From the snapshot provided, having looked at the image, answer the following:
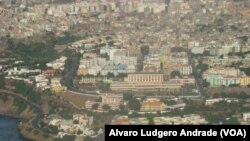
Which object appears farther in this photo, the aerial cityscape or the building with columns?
the building with columns

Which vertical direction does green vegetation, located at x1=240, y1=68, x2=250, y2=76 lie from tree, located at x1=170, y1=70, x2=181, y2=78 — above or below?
below

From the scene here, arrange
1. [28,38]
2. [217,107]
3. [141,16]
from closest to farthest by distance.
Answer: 1. [217,107]
2. [28,38]
3. [141,16]

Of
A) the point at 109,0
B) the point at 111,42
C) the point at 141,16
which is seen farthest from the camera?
the point at 109,0

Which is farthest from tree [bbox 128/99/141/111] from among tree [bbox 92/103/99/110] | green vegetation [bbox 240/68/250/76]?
green vegetation [bbox 240/68/250/76]

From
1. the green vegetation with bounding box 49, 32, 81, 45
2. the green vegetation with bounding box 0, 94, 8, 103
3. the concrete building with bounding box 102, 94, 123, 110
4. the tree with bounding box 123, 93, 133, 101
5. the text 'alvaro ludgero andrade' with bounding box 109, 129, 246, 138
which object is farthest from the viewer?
the green vegetation with bounding box 49, 32, 81, 45

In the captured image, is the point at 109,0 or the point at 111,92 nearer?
the point at 111,92

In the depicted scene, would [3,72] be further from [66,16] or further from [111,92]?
[66,16]

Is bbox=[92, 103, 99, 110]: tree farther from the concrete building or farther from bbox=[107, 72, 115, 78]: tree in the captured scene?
bbox=[107, 72, 115, 78]: tree

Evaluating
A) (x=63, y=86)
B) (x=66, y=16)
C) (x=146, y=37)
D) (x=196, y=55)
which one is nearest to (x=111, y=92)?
(x=63, y=86)
